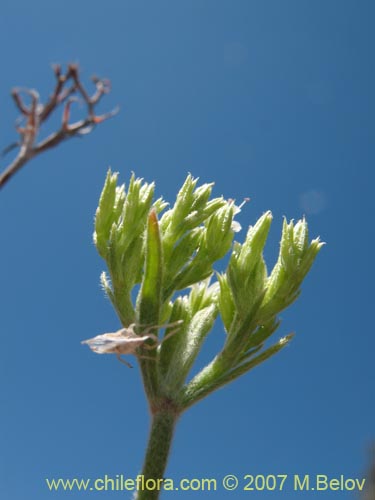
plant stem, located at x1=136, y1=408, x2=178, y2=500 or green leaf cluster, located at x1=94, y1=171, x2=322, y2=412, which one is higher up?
green leaf cluster, located at x1=94, y1=171, x2=322, y2=412

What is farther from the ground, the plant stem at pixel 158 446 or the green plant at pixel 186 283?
the green plant at pixel 186 283

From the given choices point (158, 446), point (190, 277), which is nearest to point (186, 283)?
point (190, 277)

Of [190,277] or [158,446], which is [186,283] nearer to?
[190,277]

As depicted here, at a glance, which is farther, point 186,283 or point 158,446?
point 186,283

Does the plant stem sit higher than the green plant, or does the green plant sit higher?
the green plant

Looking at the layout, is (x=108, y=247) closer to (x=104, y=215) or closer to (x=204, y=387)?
(x=104, y=215)
